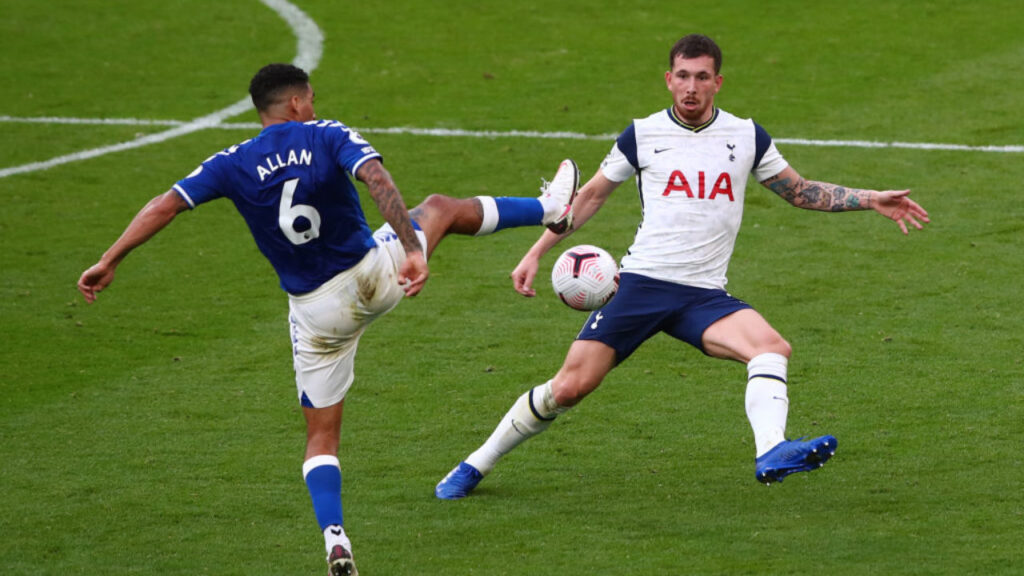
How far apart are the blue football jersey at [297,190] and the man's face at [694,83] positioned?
176 cm

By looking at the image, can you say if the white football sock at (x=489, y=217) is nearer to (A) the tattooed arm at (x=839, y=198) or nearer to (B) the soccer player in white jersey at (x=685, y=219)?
(B) the soccer player in white jersey at (x=685, y=219)

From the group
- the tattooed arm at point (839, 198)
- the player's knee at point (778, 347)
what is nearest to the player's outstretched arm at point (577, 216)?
the tattooed arm at point (839, 198)

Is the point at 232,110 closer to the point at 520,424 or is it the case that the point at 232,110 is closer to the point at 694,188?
the point at 520,424

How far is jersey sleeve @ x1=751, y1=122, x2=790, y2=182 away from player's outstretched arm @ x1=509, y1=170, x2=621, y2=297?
2.48ft

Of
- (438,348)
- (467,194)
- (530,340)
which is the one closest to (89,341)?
(438,348)

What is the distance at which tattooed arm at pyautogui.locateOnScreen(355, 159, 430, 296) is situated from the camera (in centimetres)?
611

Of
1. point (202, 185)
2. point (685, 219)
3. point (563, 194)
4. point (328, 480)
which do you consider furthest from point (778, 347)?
point (202, 185)

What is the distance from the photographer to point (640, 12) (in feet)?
61.6

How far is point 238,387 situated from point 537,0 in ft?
37.7

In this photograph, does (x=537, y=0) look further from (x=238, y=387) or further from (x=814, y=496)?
(x=814, y=496)

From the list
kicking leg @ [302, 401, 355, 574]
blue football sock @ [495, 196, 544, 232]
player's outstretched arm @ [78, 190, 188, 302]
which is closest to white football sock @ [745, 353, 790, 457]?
blue football sock @ [495, 196, 544, 232]

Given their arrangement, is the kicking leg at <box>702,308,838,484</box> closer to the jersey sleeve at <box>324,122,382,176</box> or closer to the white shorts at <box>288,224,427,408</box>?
the white shorts at <box>288,224,427,408</box>

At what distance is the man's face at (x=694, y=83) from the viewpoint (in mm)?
7160

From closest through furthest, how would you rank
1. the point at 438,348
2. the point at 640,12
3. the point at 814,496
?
the point at 814,496 → the point at 438,348 → the point at 640,12
